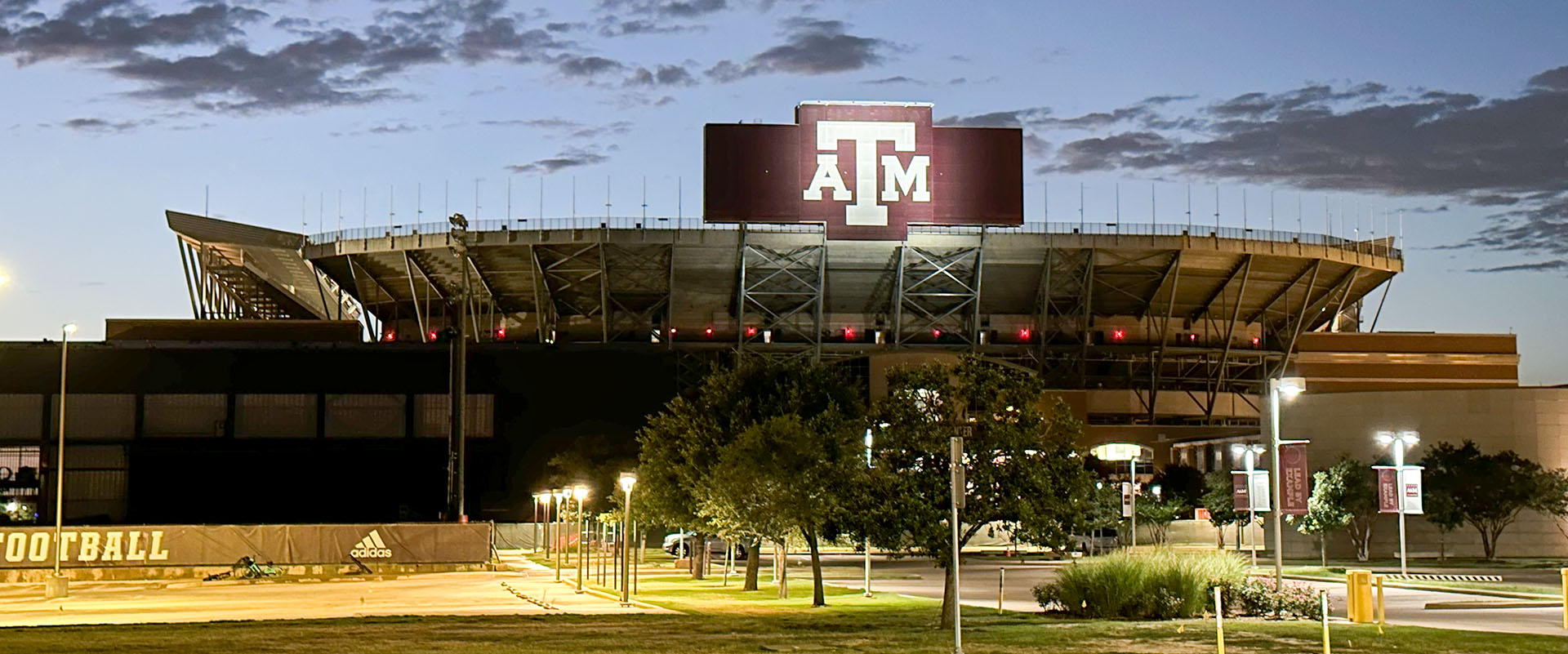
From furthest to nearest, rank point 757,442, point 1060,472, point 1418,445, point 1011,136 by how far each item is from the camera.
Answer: point 1011,136 → point 1418,445 → point 757,442 → point 1060,472

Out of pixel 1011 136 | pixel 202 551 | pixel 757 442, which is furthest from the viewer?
pixel 1011 136

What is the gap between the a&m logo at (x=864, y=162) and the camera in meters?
99.5

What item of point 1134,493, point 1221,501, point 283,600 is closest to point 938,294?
point 1221,501

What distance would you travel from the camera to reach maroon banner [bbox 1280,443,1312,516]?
48188 mm

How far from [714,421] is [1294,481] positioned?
17304mm

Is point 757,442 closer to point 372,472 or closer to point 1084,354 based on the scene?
point 372,472

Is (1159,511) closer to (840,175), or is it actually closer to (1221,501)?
(1221,501)

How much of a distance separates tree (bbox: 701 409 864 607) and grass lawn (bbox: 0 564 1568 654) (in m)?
5.98

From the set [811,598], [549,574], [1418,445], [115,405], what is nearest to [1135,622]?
[811,598]

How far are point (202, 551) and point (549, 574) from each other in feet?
41.0

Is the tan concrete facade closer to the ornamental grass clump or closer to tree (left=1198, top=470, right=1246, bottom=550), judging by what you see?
tree (left=1198, top=470, right=1246, bottom=550)

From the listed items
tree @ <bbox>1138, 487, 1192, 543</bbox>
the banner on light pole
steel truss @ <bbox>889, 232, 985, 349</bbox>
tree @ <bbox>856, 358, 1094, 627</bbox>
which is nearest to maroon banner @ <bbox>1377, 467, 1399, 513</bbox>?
the banner on light pole

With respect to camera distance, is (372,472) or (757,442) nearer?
(757,442)

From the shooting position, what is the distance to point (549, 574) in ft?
206
